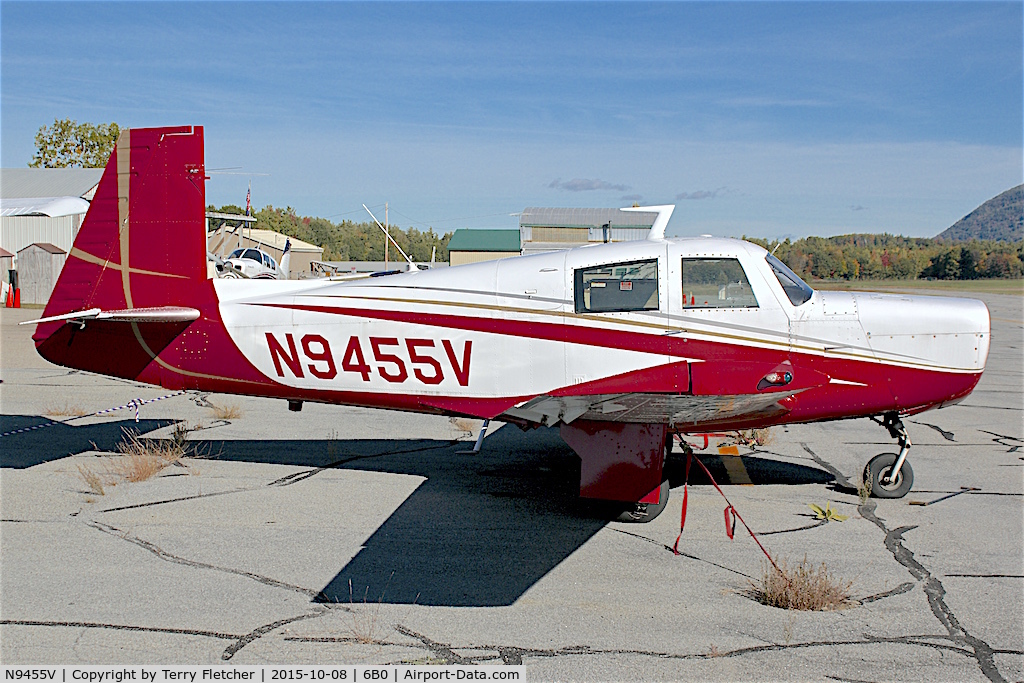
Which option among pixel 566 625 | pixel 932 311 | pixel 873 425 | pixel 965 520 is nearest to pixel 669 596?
pixel 566 625

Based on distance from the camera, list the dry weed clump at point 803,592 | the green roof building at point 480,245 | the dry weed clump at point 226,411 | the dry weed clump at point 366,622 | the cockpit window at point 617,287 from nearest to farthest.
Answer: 1. the dry weed clump at point 366,622
2. the dry weed clump at point 803,592
3. the cockpit window at point 617,287
4. the dry weed clump at point 226,411
5. the green roof building at point 480,245

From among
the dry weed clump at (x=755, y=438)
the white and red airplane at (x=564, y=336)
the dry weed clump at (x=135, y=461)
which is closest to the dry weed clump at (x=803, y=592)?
the white and red airplane at (x=564, y=336)

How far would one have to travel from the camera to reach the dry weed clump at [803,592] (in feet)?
17.8

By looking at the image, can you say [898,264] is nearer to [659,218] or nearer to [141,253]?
[659,218]

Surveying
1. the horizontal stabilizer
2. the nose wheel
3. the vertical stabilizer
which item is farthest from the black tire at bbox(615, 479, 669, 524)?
the vertical stabilizer

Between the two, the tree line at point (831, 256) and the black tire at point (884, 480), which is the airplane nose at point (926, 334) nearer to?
the black tire at point (884, 480)

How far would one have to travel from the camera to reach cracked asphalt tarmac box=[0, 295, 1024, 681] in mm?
4805

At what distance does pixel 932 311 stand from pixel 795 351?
1.51 metres

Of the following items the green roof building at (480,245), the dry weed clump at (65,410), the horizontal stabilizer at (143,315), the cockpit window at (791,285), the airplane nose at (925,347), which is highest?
the green roof building at (480,245)

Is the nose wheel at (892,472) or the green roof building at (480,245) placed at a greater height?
the green roof building at (480,245)

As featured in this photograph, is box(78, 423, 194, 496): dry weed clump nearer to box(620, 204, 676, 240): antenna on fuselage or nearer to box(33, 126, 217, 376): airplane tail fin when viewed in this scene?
box(33, 126, 217, 376): airplane tail fin

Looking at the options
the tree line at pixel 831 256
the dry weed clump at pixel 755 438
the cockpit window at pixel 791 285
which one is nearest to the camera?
the cockpit window at pixel 791 285

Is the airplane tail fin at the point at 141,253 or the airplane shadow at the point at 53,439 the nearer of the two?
the airplane tail fin at the point at 141,253

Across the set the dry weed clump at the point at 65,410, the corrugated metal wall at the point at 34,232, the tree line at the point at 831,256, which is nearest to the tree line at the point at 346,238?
the tree line at the point at 831,256
